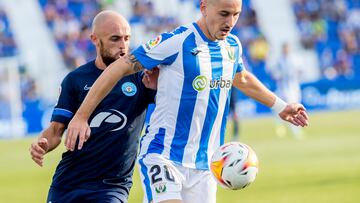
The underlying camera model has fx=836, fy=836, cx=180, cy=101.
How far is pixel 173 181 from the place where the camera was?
651cm

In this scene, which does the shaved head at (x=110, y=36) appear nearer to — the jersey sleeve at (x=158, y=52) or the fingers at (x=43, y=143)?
the jersey sleeve at (x=158, y=52)

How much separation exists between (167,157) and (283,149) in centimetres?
1428

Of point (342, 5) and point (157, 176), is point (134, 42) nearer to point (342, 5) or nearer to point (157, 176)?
point (342, 5)

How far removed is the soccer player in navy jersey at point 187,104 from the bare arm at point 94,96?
41 millimetres

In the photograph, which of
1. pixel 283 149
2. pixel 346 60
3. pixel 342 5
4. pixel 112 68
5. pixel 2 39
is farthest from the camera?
pixel 342 5

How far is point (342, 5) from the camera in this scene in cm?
3988

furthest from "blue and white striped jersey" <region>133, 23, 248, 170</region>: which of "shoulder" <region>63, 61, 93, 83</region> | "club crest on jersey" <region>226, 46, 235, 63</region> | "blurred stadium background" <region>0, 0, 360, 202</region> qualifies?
"blurred stadium background" <region>0, 0, 360, 202</region>

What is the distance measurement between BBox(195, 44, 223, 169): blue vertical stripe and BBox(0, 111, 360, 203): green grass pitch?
5743 mm

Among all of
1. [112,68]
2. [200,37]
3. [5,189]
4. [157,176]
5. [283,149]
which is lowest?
[157,176]

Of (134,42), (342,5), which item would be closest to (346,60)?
(342,5)

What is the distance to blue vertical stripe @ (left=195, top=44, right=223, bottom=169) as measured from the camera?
6707 mm

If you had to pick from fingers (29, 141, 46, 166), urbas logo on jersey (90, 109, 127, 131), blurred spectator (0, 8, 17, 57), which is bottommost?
fingers (29, 141, 46, 166)

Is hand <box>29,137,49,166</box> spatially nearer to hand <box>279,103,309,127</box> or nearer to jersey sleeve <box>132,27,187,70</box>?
jersey sleeve <box>132,27,187,70</box>

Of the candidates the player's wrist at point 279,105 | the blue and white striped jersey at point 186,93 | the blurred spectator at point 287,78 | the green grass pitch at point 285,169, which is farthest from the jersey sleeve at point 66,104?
the blurred spectator at point 287,78
